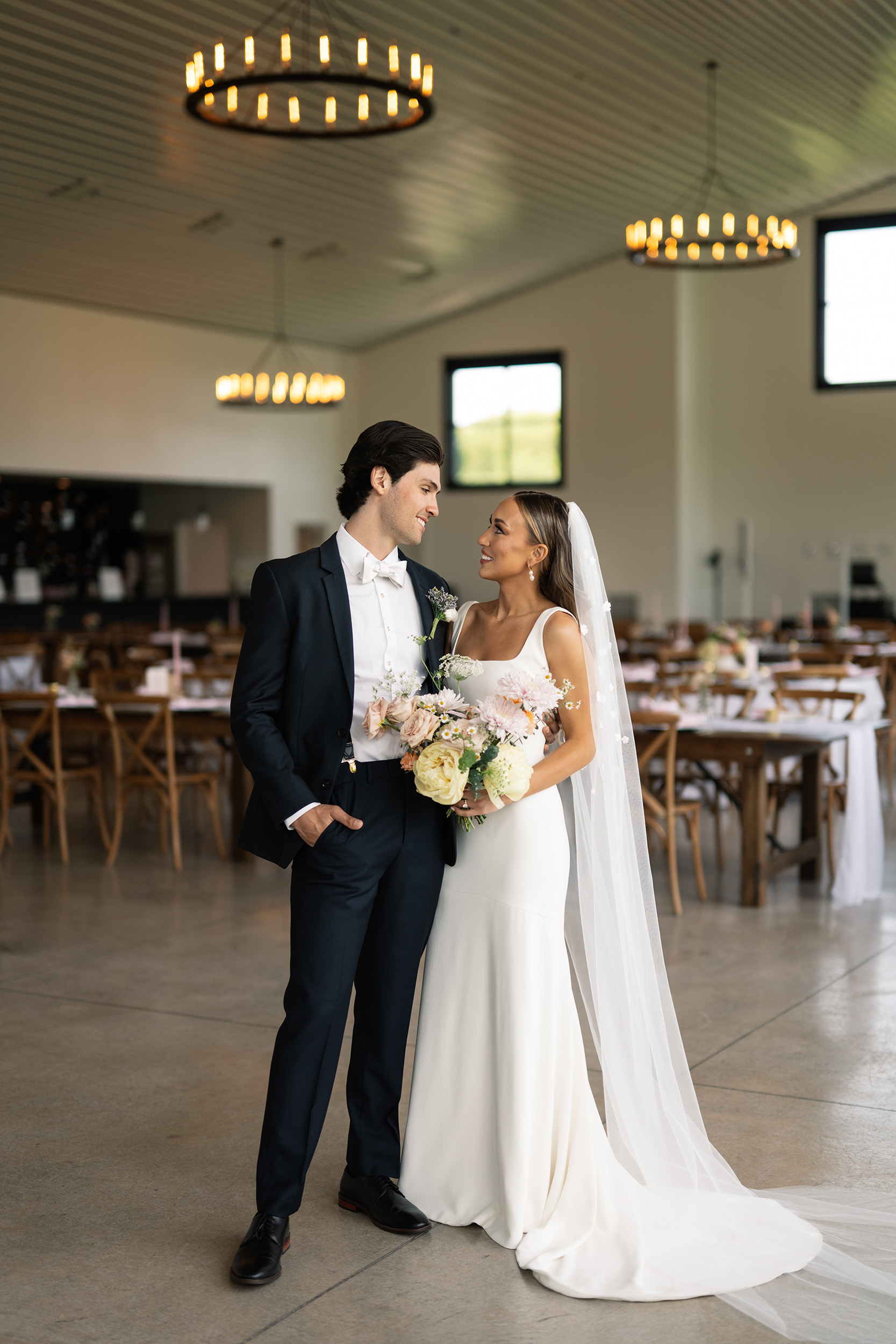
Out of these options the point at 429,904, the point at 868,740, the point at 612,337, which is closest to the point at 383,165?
the point at 612,337

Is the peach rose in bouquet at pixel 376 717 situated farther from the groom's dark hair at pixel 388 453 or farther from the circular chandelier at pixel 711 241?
the circular chandelier at pixel 711 241

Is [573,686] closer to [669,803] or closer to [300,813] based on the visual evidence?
[300,813]

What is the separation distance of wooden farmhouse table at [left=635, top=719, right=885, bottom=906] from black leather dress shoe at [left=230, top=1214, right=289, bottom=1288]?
12.3ft

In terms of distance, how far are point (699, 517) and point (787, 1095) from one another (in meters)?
13.6

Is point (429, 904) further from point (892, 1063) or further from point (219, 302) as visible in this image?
point (219, 302)

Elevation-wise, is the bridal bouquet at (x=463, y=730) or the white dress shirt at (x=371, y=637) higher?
the white dress shirt at (x=371, y=637)

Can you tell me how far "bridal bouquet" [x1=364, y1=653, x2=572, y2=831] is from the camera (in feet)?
8.84

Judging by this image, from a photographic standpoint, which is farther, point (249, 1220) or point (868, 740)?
point (868, 740)

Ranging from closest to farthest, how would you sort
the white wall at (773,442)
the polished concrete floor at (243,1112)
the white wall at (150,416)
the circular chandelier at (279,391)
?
the polished concrete floor at (243,1112), the circular chandelier at (279,391), the white wall at (150,416), the white wall at (773,442)

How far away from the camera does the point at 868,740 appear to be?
653cm

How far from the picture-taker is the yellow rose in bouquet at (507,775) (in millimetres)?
2734

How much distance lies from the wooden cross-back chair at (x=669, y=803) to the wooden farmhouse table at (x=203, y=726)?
6.53 feet

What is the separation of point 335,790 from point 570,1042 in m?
0.71

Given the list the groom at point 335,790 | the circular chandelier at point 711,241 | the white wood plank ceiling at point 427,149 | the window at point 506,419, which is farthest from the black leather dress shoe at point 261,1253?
the window at point 506,419
